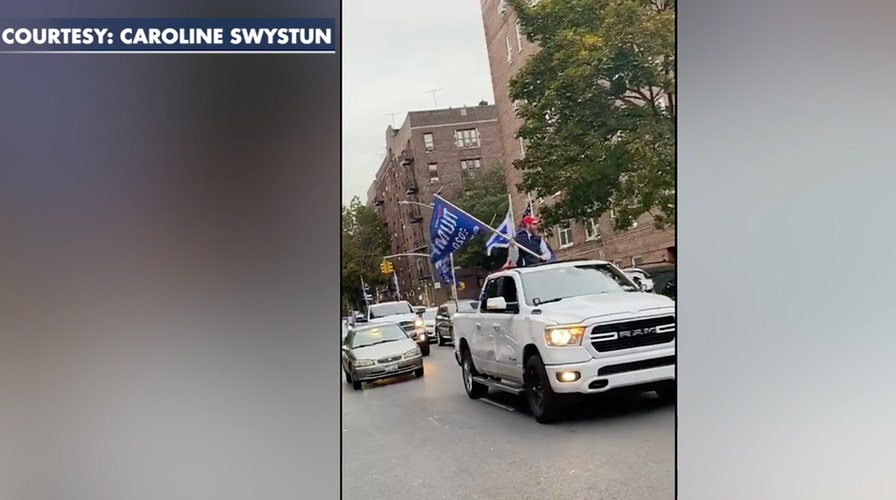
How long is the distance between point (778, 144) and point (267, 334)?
2.21 metres

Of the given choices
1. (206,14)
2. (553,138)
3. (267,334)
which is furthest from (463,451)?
(206,14)

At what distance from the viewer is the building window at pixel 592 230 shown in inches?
105

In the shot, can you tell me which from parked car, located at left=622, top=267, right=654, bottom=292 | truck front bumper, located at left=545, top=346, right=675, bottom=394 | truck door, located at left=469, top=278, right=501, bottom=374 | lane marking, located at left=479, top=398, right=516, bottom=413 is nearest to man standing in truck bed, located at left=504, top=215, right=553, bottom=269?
truck door, located at left=469, top=278, right=501, bottom=374

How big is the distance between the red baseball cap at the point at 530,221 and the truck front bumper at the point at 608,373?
1.89 ft

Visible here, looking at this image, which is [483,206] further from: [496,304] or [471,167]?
[496,304]

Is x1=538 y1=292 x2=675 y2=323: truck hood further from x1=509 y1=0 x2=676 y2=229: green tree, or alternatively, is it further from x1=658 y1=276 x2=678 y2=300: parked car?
x1=509 y1=0 x2=676 y2=229: green tree

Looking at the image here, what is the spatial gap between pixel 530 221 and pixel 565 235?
0.15 m

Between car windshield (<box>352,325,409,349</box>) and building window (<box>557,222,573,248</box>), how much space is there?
744 mm

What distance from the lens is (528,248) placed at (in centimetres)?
269

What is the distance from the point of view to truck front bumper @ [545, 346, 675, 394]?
2660mm

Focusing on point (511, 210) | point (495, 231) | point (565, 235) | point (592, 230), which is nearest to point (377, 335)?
point (495, 231)

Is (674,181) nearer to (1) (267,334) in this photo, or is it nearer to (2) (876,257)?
(2) (876,257)

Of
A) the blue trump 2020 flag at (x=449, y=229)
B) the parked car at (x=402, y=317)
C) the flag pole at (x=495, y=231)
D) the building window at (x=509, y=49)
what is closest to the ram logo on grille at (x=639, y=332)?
the flag pole at (x=495, y=231)

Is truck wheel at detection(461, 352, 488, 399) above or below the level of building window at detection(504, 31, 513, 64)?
below
